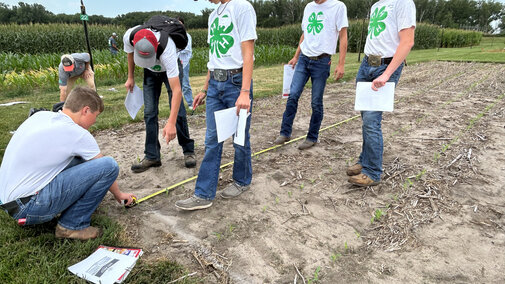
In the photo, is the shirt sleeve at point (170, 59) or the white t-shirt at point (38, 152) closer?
the white t-shirt at point (38, 152)

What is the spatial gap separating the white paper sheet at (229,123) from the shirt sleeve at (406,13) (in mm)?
1697

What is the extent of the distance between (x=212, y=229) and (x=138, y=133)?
10.5 feet

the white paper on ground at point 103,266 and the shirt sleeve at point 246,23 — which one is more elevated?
the shirt sleeve at point 246,23

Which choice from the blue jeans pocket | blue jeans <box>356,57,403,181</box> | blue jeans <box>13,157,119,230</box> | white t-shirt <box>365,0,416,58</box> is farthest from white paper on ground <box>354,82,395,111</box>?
the blue jeans pocket

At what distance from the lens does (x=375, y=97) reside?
10.2 feet

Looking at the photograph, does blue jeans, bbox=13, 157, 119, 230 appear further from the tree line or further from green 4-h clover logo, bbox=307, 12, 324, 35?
the tree line

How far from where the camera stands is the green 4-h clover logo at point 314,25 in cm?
420

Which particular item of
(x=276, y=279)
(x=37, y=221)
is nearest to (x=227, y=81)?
(x=276, y=279)

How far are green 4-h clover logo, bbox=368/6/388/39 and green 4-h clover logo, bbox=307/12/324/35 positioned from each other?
3.51ft

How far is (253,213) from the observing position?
9.76ft

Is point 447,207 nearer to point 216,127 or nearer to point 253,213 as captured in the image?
point 253,213

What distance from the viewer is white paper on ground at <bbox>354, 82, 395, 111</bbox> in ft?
9.97

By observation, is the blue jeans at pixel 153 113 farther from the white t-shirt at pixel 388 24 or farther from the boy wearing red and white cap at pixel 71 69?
the white t-shirt at pixel 388 24

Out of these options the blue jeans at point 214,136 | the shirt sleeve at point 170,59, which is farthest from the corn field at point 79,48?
the blue jeans at point 214,136
